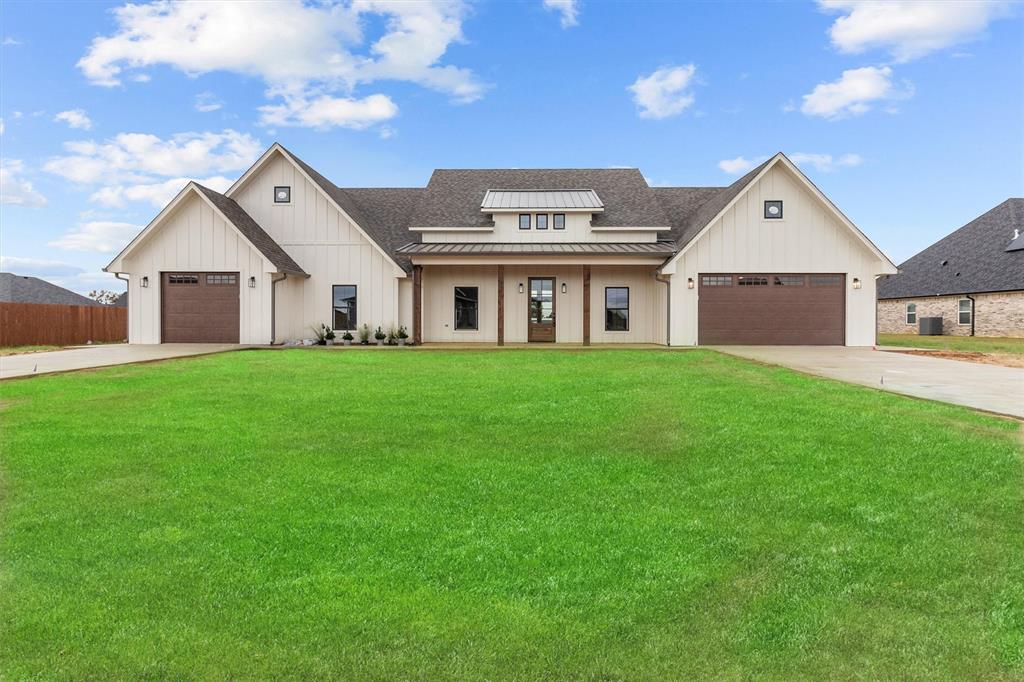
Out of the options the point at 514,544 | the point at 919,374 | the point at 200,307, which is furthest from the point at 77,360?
the point at 919,374

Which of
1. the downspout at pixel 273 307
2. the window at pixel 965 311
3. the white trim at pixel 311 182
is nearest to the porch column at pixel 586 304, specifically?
the white trim at pixel 311 182

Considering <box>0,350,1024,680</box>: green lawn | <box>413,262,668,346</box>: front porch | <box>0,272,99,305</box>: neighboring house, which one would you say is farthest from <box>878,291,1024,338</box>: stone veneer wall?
<box>0,272,99,305</box>: neighboring house

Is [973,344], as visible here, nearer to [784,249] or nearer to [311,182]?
[784,249]

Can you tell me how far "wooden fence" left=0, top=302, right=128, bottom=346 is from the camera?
22766 mm

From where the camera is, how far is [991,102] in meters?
16.5

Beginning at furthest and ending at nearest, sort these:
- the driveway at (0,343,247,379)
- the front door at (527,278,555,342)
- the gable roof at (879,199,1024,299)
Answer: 1. the gable roof at (879,199,1024,299)
2. the front door at (527,278,555,342)
3. the driveway at (0,343,247,379)

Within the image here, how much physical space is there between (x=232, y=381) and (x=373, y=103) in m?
17.5

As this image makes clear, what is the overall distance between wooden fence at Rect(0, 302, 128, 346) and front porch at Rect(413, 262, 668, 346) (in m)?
15.7

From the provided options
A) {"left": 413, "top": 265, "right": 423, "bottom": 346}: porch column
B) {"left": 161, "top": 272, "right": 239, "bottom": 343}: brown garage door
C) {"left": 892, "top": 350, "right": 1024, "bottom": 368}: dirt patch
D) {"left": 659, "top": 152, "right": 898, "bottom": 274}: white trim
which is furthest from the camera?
{"left": 413, "top": 265, "right": 423, "bottom": 346}: porch column

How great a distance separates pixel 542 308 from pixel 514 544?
1923cm

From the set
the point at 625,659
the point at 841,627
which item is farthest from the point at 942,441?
the point at 625,659

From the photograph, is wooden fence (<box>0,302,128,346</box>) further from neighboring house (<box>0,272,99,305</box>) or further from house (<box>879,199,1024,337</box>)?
house (<box>879,199,1024,337</box>)

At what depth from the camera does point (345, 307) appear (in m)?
22.5

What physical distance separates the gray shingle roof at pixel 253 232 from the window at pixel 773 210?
17093 mm
